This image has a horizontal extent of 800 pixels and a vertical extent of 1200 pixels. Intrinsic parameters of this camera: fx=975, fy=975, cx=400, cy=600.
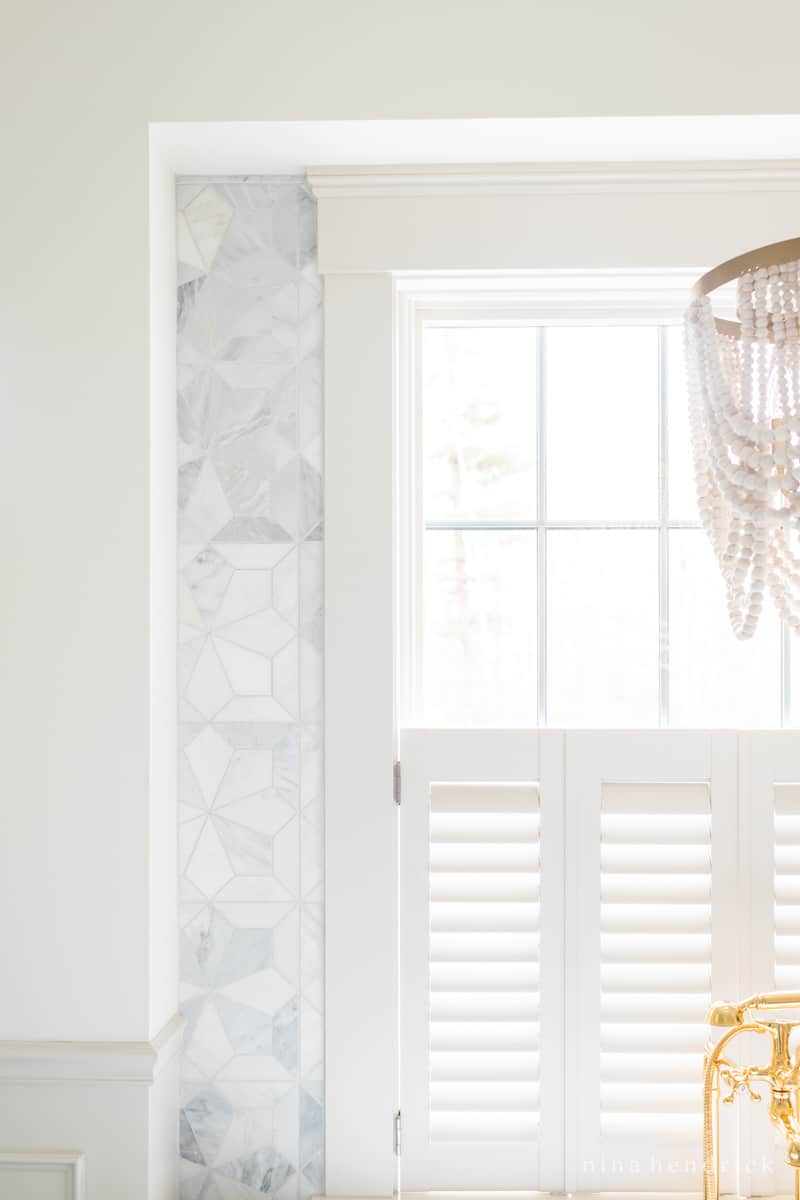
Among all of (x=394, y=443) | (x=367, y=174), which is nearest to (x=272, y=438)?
(x=394, y=443)

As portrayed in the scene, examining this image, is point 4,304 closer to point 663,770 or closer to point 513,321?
point 513,321

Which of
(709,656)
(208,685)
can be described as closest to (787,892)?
(709,656)

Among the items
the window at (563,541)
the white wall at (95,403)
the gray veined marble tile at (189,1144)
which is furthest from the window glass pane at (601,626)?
the gray veined marble tile at (189,1144)

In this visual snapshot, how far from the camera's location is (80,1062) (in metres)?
1.36

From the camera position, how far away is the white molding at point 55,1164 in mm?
1362

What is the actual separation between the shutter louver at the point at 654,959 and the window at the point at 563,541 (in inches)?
6.6

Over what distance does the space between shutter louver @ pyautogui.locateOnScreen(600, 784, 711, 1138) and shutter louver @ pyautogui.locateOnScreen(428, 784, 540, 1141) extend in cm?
12

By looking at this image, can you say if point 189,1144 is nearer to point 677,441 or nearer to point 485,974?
point 485,974

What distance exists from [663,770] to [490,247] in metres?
0.86

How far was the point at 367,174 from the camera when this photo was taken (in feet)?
4.94

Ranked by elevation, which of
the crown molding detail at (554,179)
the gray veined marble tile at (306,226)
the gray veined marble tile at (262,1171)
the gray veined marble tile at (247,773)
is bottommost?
the gray veined marble tile at (262,1171)

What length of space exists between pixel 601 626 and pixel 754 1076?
2.23ft

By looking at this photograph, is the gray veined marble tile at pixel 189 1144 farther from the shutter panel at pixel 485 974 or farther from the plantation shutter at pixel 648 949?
the plantation shutter at pixel 648 949

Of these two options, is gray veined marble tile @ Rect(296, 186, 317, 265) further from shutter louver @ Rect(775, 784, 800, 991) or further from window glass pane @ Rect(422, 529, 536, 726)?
shutter louver @ Rect(775, 784, 800, 991)
